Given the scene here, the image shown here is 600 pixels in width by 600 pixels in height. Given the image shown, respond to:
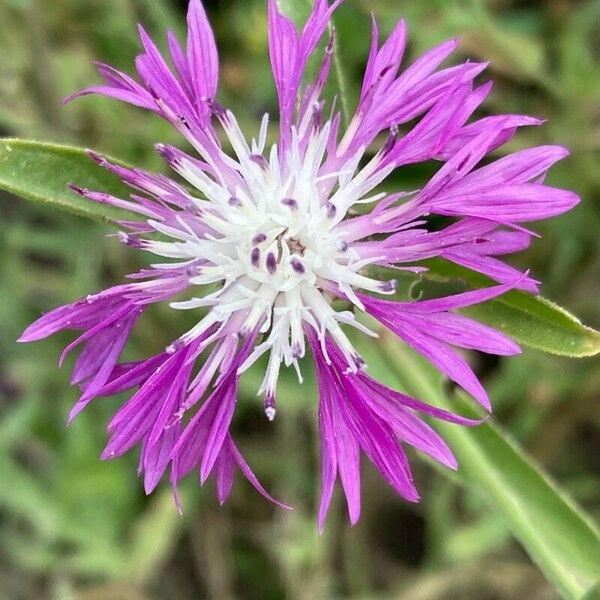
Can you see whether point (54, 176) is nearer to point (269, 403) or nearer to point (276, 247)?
point (276, 247)

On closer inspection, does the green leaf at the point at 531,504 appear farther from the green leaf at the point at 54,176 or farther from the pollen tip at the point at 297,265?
the green leaf at the point at 54,176

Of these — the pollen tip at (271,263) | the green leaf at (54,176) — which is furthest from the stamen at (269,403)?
the green leaf at (54,176)

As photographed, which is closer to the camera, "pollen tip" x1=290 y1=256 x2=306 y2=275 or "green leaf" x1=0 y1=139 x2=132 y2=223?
"pollen tip" x1=290 y1=256 x2=306 y2=275

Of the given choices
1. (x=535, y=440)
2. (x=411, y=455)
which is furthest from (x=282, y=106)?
(x=535, y=440)

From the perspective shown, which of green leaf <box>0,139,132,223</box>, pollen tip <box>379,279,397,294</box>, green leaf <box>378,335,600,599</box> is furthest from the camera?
green leaf <box>378,335,600,599</box>

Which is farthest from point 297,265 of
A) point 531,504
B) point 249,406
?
point 249,406

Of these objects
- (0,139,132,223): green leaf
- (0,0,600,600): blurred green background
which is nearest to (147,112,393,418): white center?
(0,139,132,223): green leaf

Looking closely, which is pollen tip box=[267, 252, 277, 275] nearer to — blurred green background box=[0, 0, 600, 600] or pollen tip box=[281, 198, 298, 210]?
pollen tip box=[281, 198, 298, 210]

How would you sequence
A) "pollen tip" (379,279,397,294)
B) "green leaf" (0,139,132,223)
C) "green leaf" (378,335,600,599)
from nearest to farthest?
"pollen tip" (379,279,397,294) < "green leaf" (0,139,132,223) < "green leaf" (378,335,600,599)
